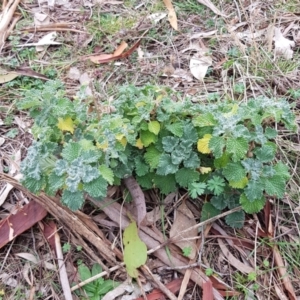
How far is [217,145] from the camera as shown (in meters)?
1.42

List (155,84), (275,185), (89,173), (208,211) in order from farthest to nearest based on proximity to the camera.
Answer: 1. (155,84)
2. (208,211)
3. (275,185)
4. (89,173)

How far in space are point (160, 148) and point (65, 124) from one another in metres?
0.32

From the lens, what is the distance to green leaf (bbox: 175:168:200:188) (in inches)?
59.1

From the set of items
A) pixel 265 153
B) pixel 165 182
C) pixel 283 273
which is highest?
pixel 265 153

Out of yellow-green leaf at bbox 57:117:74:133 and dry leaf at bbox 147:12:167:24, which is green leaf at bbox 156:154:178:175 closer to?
yellow-green leaf at bbox 57:117:74:133

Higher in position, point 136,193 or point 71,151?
point 71,151

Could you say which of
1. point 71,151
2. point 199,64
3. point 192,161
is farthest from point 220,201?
point 199,64

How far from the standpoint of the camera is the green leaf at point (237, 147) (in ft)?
4.62

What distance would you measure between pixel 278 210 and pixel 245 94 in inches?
20.8

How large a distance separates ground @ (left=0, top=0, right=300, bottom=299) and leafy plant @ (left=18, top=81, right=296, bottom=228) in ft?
0.24

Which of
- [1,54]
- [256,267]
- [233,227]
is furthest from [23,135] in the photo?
[256,267]

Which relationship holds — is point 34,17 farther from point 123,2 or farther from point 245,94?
point 245,94

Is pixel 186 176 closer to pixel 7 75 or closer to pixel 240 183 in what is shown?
pixel 240 183

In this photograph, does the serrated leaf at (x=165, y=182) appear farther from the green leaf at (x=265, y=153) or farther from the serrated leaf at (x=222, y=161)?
the green leaf at (x=265, y=153)
